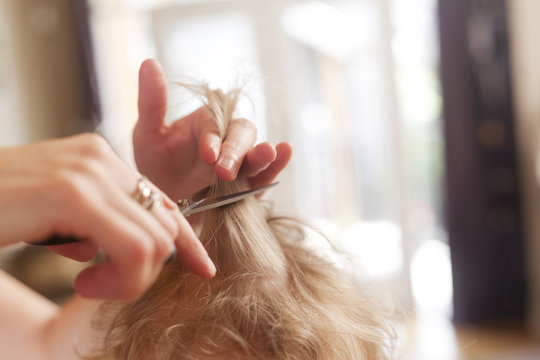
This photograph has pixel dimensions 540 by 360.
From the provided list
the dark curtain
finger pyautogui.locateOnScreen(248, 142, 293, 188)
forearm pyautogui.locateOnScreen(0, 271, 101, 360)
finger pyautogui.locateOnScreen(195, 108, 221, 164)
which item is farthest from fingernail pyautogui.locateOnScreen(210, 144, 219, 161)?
the dark curtain

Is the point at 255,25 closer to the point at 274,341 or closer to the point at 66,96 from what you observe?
the point at 66,96

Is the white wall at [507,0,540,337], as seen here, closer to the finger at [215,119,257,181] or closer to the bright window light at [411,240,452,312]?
the bright window light at [411,240,452,312]

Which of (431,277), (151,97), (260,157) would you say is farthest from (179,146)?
(431,277)

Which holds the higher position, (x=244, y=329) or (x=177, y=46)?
(x=177, y=46)

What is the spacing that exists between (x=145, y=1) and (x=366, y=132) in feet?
6.16

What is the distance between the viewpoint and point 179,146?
2.92ft

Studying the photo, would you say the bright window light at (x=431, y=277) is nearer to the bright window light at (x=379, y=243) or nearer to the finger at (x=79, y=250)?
the bright window light at (x=379, y=243)

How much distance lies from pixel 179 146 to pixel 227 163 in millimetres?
213

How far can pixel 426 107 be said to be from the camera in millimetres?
3266

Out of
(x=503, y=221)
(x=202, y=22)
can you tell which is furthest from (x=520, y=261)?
(x=202, y=22)

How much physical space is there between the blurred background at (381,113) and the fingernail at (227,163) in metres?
1.84

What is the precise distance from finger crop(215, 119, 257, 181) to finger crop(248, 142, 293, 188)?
61 mm

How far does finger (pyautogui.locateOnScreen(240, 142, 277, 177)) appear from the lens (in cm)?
74

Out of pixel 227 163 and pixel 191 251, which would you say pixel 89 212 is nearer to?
pixel 191 251
